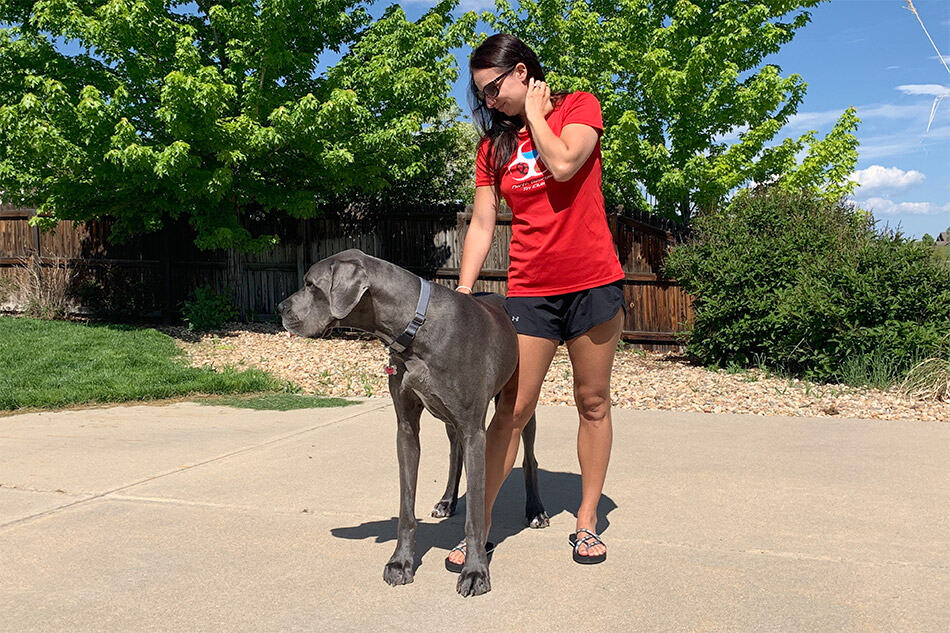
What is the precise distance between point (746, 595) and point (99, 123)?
421 inches

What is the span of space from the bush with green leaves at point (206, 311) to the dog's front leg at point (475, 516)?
11.2 metres

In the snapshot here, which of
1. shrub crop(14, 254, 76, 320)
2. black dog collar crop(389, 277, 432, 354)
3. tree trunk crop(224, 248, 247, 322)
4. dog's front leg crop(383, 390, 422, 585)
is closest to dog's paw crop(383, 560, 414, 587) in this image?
dog's front leg crop(383, 390, 422, 585)

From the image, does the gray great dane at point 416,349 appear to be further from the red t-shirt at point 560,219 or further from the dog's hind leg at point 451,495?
the dog's hind leg at point 451,495

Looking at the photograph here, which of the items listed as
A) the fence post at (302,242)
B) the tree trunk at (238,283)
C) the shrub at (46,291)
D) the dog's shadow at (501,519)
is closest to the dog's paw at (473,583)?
the dog's shadow at (501,519)

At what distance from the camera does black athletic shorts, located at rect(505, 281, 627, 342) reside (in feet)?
11.3

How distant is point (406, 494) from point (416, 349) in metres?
0.66

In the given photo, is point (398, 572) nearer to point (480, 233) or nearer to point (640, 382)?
point (480, 233)

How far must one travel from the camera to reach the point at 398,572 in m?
3.32

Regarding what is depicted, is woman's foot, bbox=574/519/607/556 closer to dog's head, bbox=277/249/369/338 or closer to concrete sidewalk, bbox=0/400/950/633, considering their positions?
concrete sidewalk, bbox=0/400/950/633

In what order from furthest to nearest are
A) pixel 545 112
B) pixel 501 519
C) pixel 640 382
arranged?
pixel 640 382, pixel 501 519, pixel 545 112

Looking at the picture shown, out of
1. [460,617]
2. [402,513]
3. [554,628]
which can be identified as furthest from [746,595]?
[402,513]

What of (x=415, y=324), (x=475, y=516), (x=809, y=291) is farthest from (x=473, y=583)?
(x=809, y=291)

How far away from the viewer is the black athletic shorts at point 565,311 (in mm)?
3445

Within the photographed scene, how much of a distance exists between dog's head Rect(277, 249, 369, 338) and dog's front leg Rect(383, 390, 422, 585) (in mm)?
434
